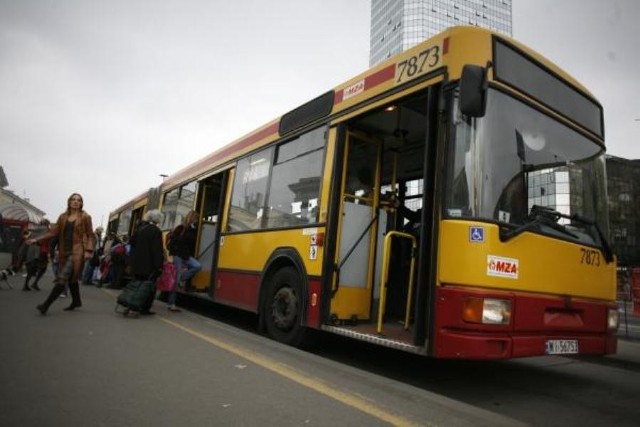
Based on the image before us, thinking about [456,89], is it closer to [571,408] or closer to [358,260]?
[358,260]

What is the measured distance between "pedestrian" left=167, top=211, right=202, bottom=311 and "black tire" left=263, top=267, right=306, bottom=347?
2728 mm

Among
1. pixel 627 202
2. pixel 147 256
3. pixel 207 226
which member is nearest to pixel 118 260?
pixel 207 226

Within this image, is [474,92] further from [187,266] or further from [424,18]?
[424,18]

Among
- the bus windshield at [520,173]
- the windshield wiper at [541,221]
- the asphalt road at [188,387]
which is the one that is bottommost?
the asphalt road at [188,387]

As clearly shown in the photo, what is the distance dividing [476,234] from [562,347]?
1.38m

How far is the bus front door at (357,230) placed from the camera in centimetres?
529

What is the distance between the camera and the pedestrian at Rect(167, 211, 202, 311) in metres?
8.16

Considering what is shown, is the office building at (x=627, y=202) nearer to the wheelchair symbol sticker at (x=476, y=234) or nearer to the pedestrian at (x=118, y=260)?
the pedestrian at (x=118, y=260)

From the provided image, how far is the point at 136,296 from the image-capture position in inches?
268

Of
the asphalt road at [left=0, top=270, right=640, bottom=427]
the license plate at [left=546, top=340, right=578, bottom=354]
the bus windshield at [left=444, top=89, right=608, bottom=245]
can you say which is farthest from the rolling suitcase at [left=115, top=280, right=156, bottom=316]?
the license plate at [left=546, top=340, right=578, bottom=354]

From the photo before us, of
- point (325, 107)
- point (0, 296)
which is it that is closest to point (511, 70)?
point (325, 107)

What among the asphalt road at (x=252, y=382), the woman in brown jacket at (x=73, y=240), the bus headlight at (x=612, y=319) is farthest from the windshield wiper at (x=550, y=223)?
the woman in brown jacket at (x=73, y=240)

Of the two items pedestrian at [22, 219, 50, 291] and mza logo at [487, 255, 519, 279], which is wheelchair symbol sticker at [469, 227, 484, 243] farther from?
pedestrian at [22, 219, 50, 291]

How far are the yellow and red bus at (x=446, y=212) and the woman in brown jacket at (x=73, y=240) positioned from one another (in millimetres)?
2269
